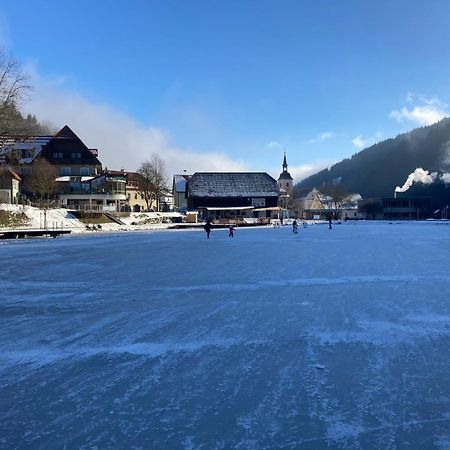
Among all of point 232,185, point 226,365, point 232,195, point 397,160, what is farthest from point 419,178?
point 226,365

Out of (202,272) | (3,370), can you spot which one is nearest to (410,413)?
(3,370)

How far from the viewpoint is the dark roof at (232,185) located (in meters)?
72.7

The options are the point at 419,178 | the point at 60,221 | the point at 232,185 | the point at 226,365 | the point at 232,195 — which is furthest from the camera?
the point at 419,178

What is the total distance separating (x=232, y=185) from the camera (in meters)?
74.4

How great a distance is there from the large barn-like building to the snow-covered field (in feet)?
199

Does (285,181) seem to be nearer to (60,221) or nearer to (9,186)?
(9,186)

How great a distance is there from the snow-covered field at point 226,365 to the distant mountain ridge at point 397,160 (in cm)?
10303

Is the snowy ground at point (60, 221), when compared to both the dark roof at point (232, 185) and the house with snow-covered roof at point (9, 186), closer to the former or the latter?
the house with snow-covered roof at point (9, 186)

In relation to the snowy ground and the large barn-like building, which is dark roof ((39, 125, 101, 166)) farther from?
the large barn-like building

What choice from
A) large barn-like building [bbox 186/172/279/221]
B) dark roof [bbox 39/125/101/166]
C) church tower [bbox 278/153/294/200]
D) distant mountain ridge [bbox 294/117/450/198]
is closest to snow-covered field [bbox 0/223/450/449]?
dark roof [bbox 39/125/101/166]

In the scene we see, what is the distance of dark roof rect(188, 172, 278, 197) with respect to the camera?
72.7 meters

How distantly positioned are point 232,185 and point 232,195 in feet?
7.96

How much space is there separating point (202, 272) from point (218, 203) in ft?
196

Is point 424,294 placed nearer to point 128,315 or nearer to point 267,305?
point 267,305
